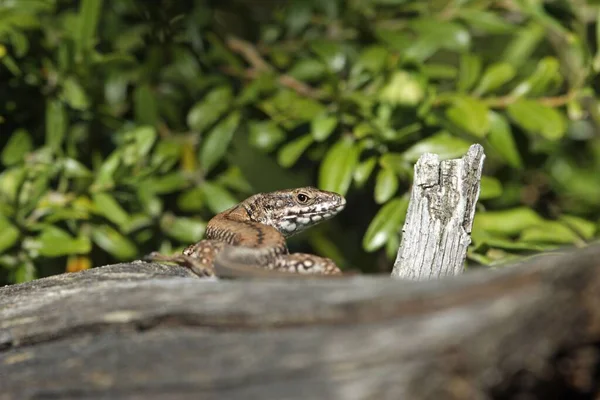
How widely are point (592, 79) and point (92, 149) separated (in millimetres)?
3453

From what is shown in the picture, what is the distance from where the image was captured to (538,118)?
5336 mm

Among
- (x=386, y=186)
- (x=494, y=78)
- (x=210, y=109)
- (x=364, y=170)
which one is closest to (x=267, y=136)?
(x=210, y=109)

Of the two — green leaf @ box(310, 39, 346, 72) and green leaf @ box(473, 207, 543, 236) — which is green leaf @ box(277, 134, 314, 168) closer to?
green leaf @ box(310, 39, 346, 72)

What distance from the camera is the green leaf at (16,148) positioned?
532 cm

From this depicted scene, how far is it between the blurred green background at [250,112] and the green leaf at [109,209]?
0.03 ft

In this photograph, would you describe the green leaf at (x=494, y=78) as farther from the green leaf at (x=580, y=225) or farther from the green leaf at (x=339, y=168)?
the green leaf at (x=580, y=225)

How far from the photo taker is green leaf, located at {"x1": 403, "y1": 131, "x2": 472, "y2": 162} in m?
5.03

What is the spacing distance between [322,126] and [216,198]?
941 mm

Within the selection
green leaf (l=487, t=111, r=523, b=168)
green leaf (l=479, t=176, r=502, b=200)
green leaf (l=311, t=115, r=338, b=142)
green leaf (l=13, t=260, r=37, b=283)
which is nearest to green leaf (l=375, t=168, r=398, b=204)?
green leaf (l=311, t=115, r=338, b=142)

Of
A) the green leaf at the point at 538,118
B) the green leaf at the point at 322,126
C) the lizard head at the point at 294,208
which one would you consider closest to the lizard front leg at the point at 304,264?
the lizard head at the point at 294,208

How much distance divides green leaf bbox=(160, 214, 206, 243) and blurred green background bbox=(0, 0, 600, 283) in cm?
1

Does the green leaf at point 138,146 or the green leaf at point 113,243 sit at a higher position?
the green leaf at point 138,146

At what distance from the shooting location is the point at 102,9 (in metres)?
5.95

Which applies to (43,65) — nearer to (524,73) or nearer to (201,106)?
(201,106)
